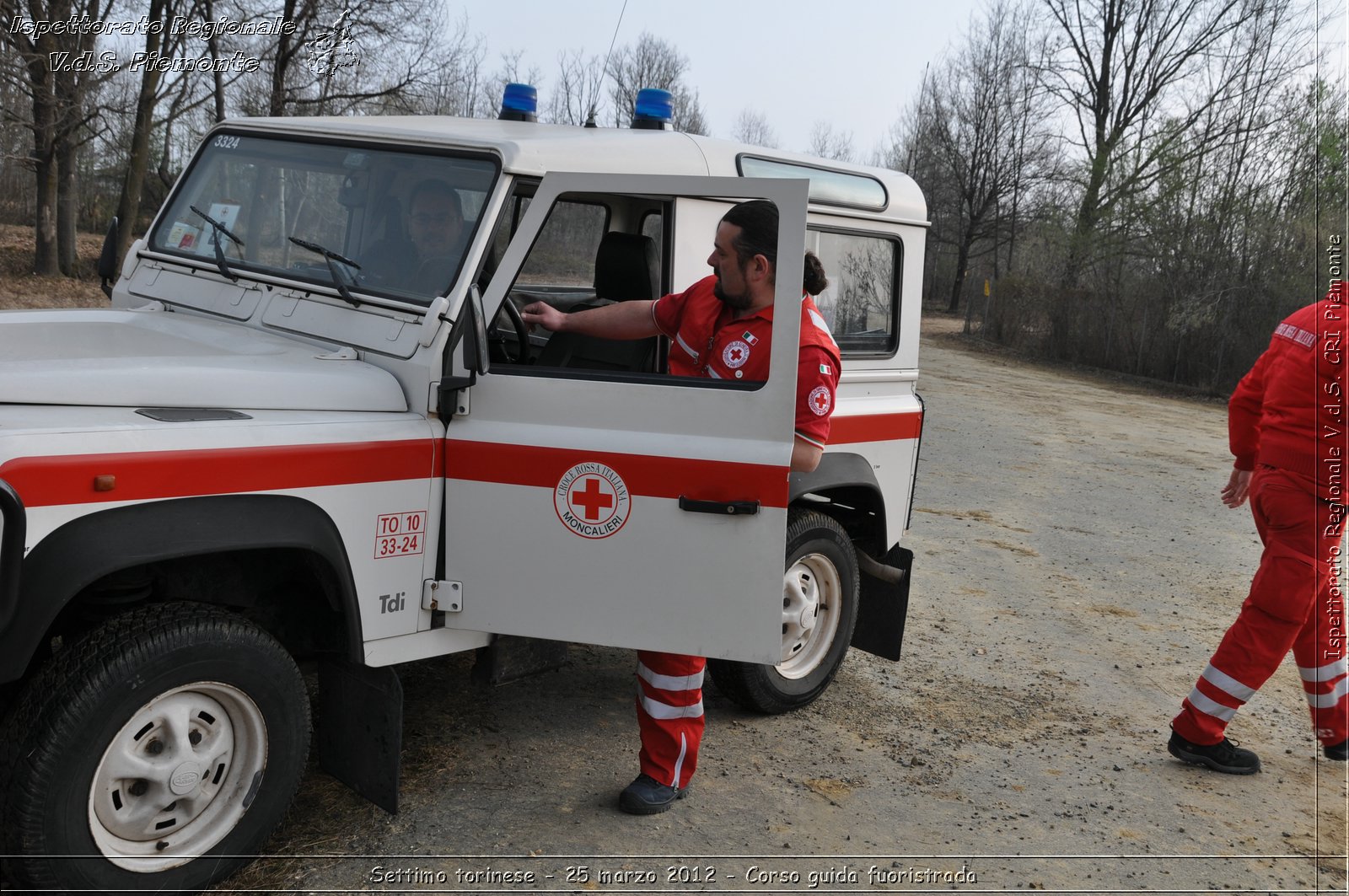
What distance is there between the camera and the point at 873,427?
4828mm

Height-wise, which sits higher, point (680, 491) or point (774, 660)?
point (680, 491)

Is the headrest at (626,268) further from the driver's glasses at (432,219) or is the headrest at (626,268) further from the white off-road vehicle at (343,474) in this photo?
the driver's glasses at (432,219)

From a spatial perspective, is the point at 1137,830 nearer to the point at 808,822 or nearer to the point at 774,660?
the point at 808,822

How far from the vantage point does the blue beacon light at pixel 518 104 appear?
4.65 m

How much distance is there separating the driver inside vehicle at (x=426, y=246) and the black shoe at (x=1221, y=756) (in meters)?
3.46

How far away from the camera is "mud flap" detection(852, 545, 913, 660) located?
16.5 ft

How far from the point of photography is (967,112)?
1724 inches

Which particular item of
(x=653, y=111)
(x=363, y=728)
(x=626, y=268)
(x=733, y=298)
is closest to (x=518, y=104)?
(x=653, y=111)

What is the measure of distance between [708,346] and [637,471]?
0.55m

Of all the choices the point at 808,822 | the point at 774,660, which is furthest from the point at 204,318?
the point at 808,822

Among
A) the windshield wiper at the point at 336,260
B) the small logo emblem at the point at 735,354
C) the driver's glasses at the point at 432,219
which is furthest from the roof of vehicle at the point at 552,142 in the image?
the small logo emblem at the point at 735,354

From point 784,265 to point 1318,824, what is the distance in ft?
9.56

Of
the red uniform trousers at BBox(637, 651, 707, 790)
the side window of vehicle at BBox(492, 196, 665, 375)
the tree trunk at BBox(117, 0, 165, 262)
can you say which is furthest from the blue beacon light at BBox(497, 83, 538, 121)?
the tree trunk at BBox(117, 0, 165, 262)

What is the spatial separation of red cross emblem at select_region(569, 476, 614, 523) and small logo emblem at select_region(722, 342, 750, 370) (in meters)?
0.58
